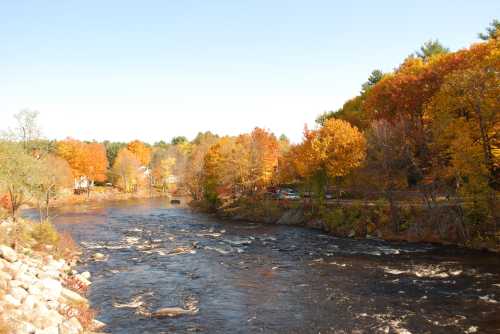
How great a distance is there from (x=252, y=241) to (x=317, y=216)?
52.6 feet

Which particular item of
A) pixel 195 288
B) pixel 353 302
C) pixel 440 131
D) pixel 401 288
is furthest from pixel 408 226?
pixel 195 288

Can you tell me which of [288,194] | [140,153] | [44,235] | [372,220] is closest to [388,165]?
[372,220]

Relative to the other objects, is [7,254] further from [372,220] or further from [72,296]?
[372,220]

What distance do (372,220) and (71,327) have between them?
139ft

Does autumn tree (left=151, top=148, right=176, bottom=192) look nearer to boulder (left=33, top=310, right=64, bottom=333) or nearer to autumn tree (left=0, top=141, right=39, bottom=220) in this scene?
autumn tree (left=0, top=141, right=39, bottom=220)

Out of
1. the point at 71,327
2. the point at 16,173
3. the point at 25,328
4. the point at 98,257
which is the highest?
the point at 16,173

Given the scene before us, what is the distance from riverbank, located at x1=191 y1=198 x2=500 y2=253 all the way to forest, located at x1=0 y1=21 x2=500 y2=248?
6.2 inches

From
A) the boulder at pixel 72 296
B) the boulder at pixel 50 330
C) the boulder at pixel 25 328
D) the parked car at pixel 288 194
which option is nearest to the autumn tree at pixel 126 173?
the parked car at pixel 288 194

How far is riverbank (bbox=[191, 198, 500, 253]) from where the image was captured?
4519 centimetres

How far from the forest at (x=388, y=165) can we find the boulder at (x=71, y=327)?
2213 cm

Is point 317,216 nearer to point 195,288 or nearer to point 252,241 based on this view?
point 252,241

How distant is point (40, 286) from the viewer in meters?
25.2

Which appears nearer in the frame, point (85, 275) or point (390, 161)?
point (85, 275)

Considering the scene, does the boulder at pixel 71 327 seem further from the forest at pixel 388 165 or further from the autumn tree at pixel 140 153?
the autumn tree at pixel 140 153
